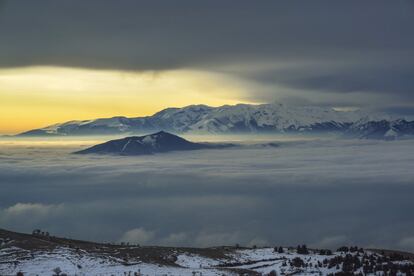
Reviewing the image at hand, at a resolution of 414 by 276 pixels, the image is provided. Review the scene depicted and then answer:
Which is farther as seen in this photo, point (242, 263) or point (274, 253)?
point (274, 253)

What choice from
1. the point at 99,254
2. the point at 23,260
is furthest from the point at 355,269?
the point at 23,260

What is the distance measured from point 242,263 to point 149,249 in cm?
1729

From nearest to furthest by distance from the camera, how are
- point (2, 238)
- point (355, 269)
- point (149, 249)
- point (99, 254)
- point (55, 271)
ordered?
point (55, 271)
point (355, 269)
point (99, 254)
point (2, 238)
point (149, 249)

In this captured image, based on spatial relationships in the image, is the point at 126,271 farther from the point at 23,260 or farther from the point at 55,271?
the point at 23,260

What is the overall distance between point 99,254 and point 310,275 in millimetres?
31750

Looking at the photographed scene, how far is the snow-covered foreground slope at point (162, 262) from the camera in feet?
259

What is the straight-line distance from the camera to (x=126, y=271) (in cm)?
7931

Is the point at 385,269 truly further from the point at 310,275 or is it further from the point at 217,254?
the point at 217,254

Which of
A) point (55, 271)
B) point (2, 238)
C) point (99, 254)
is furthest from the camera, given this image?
point (2, 238)

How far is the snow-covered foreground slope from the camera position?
79.1m

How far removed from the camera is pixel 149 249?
351 feet

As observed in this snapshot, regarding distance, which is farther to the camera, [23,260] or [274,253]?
[274,253]

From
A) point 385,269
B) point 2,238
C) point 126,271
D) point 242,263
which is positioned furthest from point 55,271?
point 385,269

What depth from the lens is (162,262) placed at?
306ft
